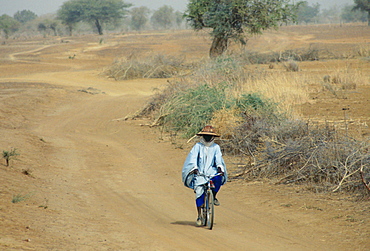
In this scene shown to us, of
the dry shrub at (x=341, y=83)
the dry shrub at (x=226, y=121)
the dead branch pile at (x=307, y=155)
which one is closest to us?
the dead branch pile at (x=307, y=155)

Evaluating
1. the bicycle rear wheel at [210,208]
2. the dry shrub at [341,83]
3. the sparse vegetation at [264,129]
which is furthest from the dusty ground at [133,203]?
the dry shrub at [341,83]

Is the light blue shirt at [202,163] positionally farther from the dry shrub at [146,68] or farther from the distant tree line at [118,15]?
the dry shrub at [146,68]

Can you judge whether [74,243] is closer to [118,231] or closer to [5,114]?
[118,231]

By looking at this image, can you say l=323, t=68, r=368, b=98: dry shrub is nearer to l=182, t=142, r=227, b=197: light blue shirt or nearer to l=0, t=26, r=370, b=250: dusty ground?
l=0, t=26, r=370, b=250: dusty ground

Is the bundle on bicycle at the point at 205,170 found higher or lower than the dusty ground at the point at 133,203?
higher

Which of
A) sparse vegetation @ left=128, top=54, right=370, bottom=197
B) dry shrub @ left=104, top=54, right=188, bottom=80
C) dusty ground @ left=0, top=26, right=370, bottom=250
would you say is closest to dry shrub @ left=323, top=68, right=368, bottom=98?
sparse vegetation @ left=128, top=54, right=370, bottom=197

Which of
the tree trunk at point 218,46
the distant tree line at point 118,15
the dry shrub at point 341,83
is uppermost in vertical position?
the distant tree line at point 118,15

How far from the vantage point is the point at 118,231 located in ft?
19.5

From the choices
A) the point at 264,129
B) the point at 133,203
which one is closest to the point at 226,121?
the point at 264,129

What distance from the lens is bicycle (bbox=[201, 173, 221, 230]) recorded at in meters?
5.98

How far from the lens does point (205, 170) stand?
609 cm

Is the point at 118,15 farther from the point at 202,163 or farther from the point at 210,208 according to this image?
the point at 210,208

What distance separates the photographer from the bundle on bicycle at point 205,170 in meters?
6.04

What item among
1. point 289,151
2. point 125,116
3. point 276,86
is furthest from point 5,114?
point 289,151
